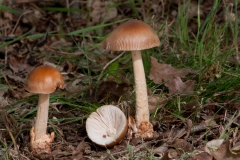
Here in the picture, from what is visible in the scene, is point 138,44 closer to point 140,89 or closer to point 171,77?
point 140,89

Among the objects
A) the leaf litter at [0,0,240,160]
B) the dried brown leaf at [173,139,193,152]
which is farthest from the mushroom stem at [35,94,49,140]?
the dried brown leaf at [173,139,193,152]

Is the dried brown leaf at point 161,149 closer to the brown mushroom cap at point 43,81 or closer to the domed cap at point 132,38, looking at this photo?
the domed cap at point 132,38

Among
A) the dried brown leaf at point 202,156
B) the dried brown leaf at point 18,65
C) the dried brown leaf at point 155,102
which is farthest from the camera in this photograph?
the dried brown leaf at point 18,65

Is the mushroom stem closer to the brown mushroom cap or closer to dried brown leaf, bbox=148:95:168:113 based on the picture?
the brown mushroom cap

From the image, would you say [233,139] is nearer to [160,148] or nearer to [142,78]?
[160,148]

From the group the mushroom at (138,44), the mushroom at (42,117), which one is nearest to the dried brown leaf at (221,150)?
the mushroom at (138,44)

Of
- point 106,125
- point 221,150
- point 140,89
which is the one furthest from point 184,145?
point 106,125
